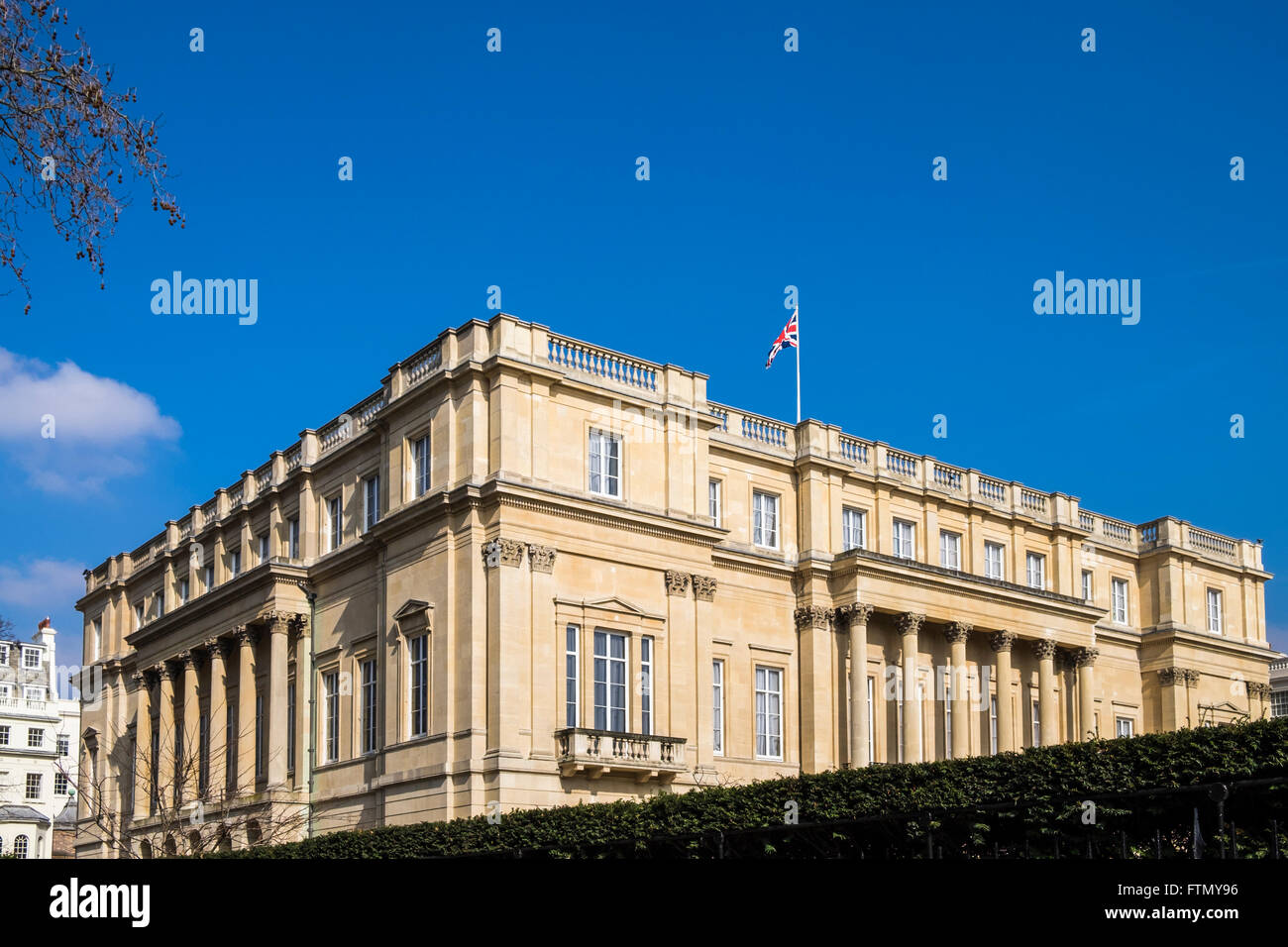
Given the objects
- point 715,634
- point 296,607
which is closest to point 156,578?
point 296,607

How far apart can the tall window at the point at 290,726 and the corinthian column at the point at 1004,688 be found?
2346 cm

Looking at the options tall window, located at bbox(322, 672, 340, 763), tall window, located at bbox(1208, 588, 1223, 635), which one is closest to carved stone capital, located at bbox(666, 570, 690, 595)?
tall window, located at bbox(322, 672, 340, 763)

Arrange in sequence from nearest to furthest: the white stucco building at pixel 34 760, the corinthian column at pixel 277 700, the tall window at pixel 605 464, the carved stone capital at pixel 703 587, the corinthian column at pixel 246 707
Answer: the tall window at pixel 605 464 → the carved stone capital at pixel 703 587 → the corinthian column at pixel 277 700 → the corinthian column at pixel 246 707 → the white stucco building at pixel 34 760

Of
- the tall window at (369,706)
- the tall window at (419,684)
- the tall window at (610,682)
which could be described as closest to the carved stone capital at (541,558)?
the tall window at (610,682)

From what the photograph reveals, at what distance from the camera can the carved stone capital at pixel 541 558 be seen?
39.3 metres

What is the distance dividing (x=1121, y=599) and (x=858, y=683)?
19.3 m

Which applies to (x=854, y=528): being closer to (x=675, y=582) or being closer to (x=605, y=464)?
(x=675, y=582)

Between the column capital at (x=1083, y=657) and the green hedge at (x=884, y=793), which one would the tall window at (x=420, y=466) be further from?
the column capital at (x=1083, y=657)

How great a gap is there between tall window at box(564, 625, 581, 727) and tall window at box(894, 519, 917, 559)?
50.7 ft

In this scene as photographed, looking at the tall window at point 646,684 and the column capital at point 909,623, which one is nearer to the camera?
the tall window at point 646,684

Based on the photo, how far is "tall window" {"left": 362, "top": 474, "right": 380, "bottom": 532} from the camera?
1763 inches

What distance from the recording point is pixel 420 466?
42562 millimetres

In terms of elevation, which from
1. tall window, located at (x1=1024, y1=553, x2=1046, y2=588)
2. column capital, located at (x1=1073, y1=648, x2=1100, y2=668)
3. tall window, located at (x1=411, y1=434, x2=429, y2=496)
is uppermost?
tall window, located at (x1=411, y1=434, x2=429, y2=496)

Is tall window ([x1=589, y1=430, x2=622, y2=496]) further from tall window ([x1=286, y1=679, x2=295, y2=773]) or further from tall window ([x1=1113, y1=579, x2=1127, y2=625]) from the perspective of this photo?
tall window ([x1=1113, y1=579, x2=1127, y2=625])
